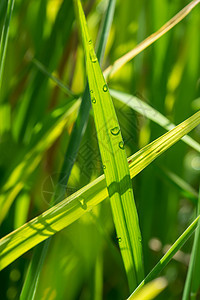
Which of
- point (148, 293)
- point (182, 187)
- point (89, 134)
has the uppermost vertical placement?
point (89, 134)

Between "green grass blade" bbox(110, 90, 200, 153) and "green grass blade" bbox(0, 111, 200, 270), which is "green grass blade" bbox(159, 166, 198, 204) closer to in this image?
"green grass blade" bbox(110, 90, 200, 153)

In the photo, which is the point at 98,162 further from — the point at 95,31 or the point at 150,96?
the point at 95,31

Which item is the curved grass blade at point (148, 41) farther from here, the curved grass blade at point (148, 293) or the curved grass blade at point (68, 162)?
the curved grass blade at point (148, 293)

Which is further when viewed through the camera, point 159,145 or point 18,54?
point 18,54

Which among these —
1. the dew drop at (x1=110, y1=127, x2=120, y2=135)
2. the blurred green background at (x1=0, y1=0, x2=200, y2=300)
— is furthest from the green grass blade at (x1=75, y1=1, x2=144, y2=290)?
the blurred green background at (x1=0, y1=0, x2=200, y2=300)

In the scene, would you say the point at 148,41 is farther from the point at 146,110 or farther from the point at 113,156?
the point at 113,156

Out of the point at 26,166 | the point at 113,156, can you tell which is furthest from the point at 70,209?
the point at 26,166

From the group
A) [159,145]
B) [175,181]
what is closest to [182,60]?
[175,181]

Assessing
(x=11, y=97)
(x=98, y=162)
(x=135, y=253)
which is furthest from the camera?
(x=11, y=97)
